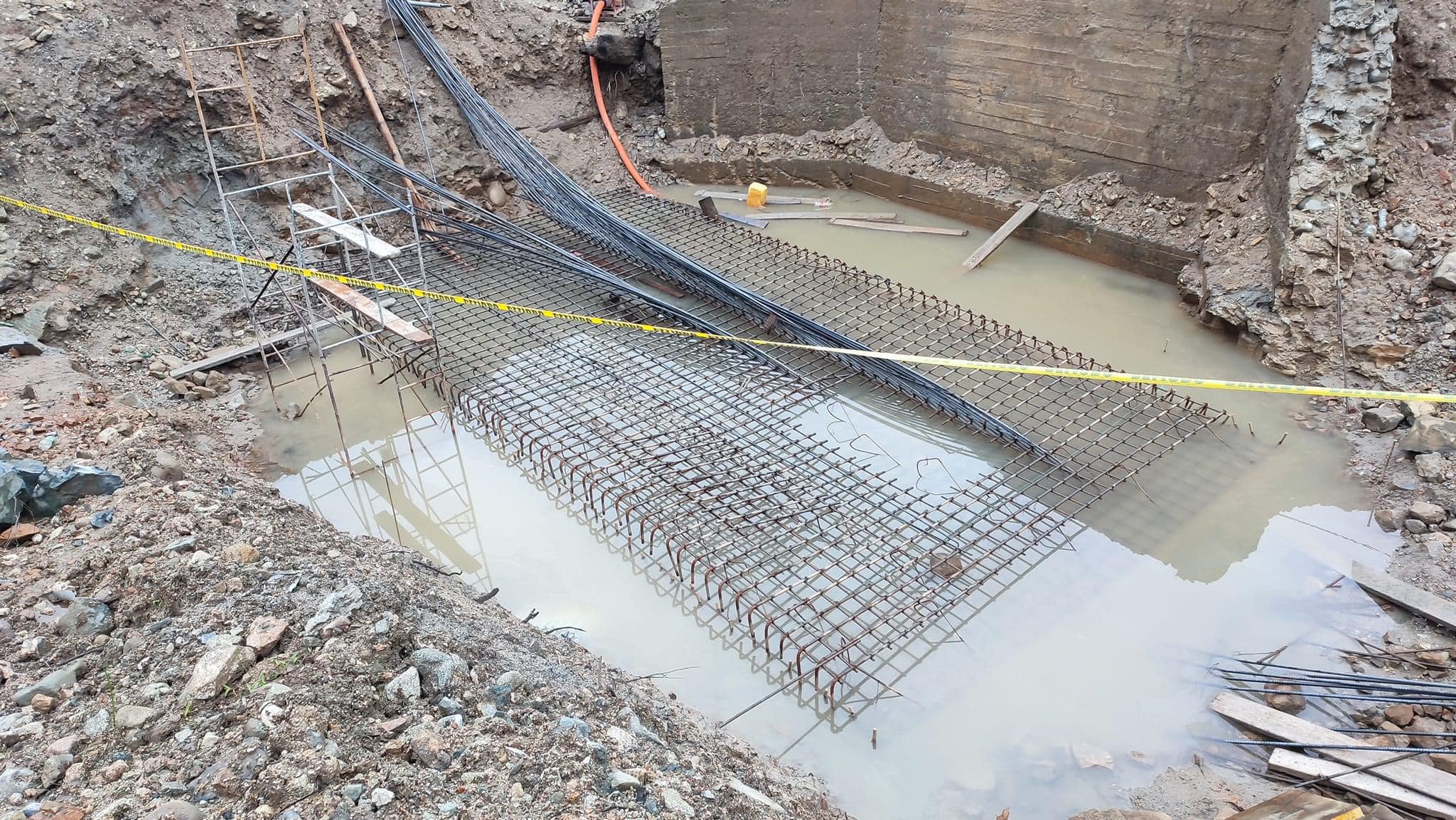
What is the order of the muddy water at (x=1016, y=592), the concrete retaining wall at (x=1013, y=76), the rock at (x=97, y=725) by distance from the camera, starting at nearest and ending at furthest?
the rock at (x=97, y=725) < the muddy water at (x=1016, y=592) < the concrete retaining wall at (x=1013, y=76)

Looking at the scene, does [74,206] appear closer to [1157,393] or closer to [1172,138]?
[1157,393]

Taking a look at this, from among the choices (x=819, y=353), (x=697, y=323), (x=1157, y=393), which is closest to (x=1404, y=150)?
(x=1157, y=393)

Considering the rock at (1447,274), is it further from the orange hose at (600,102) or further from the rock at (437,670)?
the orange hose at (600,102)

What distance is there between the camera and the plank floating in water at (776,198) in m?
10.8

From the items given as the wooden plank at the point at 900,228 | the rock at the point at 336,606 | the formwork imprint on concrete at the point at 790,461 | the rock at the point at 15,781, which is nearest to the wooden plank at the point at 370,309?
the formwork imprint on concrete at the point at 790,461

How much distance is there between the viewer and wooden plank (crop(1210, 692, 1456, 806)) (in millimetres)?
3592

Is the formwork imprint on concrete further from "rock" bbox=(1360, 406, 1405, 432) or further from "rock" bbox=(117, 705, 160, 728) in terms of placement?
"rock" bbox=(117, 705, 160, 728)

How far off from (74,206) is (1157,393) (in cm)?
922

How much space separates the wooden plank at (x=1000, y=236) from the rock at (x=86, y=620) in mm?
7766

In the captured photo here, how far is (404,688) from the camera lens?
3289mm

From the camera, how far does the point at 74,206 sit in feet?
24.6

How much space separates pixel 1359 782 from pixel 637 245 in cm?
693

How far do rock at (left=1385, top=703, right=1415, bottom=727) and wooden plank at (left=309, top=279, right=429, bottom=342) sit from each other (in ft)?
19.4

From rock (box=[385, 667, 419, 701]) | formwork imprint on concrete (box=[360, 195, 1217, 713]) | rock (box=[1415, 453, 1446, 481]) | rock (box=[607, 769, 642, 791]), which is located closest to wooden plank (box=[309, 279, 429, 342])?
formwork imprint on concrete (box=[360, 195, 1217, 713])
